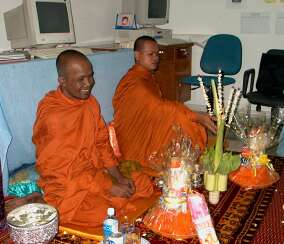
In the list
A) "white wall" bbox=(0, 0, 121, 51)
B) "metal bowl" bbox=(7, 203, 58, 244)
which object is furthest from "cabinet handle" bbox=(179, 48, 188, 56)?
"metal bowl" bbox=(7, 203, 58, 244)

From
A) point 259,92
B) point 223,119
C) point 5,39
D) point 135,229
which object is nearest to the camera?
point 135,229

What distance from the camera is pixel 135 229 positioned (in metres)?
1.60

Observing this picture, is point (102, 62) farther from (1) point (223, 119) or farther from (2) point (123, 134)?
(1) point (223, 119)

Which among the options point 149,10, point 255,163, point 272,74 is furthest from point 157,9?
point 255,163

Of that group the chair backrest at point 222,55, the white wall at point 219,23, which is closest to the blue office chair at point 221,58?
the chair backrest at point 222,55

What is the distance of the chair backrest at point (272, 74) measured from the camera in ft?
14.6

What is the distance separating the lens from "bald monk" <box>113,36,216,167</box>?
2.84 m

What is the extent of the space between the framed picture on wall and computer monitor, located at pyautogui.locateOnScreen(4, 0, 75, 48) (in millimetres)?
1529

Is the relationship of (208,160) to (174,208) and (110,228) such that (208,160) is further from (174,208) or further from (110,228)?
(110,228)

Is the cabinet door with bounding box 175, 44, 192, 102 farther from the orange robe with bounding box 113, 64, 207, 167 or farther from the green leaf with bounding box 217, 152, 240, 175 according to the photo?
the green leaf with bounding box 217, 152, 240, 175

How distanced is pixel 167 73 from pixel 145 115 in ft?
6.85

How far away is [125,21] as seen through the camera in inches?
193

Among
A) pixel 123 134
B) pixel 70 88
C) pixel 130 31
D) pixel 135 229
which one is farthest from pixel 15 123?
pixel 130 31

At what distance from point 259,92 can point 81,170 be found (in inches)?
122
